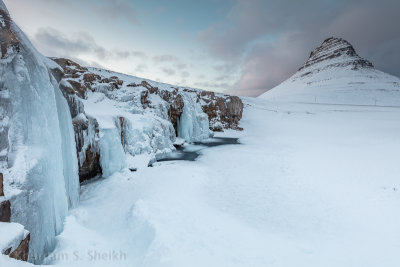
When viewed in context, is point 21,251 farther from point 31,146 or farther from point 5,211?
point 31,146

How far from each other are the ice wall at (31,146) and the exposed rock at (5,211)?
200 millimetres

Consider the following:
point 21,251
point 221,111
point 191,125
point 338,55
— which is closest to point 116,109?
point 191,125

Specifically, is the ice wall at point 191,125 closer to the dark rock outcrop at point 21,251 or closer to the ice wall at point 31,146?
the ice wall at point 31,146

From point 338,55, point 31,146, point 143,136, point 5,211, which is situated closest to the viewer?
point 5,211

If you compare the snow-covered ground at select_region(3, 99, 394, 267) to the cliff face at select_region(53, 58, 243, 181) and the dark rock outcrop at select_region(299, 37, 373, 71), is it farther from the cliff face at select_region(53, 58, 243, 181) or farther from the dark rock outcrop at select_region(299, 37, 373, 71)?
the dark rock outcrop at select_region(299, 37, 373, 71)

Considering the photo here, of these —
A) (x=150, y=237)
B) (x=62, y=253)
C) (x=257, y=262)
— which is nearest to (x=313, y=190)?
(x=257, y=262)

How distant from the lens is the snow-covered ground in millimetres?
5355

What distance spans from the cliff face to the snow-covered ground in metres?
2.27

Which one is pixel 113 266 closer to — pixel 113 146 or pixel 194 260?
pixel 194 260

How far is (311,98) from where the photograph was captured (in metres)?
84.1

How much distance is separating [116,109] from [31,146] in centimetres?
1467

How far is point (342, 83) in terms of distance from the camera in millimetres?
101250

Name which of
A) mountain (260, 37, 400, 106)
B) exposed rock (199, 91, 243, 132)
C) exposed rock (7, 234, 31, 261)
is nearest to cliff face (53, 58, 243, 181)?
exposed rock (199, 91, 243, 132)

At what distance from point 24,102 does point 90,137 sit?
6.73 meters
